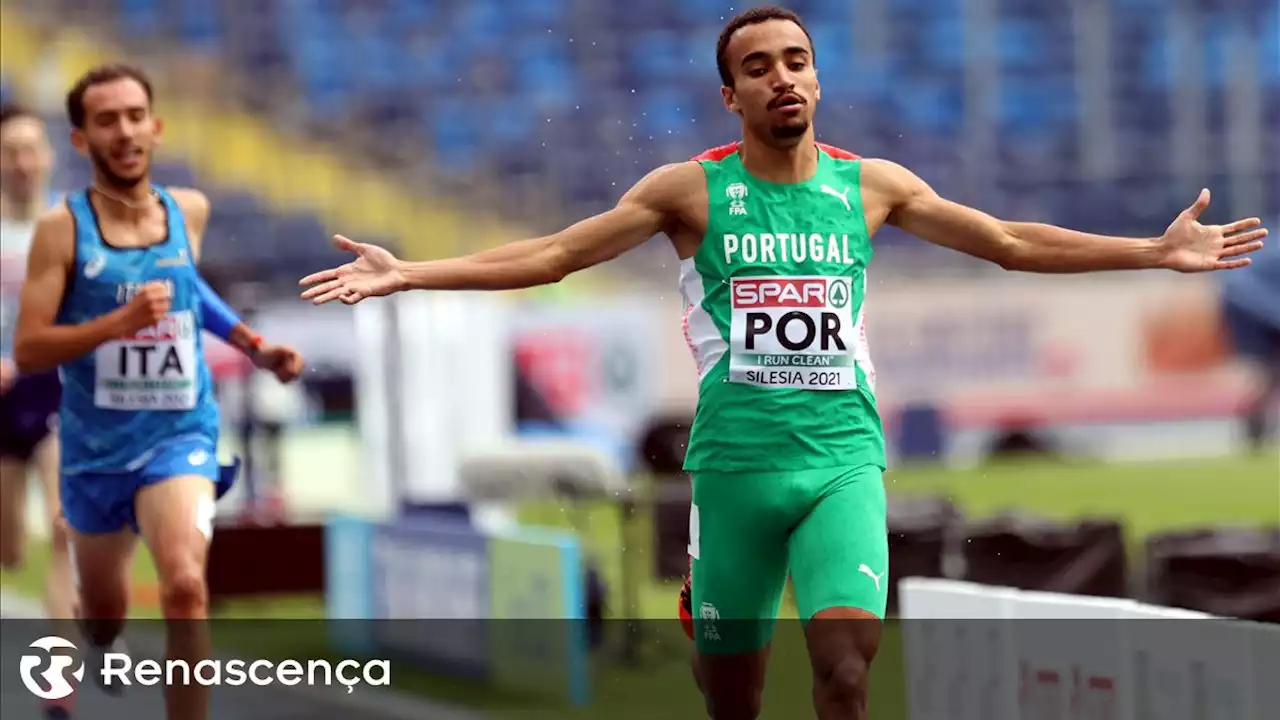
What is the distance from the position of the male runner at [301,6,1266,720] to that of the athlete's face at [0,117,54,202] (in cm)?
430

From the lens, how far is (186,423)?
6.95 meters

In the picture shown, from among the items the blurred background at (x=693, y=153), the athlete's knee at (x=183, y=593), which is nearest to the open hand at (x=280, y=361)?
the athlete's knee at (x=183, y=593)

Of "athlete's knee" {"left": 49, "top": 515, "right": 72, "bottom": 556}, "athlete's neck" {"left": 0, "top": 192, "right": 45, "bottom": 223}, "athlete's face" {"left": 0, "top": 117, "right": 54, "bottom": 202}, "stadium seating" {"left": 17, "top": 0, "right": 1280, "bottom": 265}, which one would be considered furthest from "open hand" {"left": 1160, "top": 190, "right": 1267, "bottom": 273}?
"stadium seating" {"left": 17, "top": 0, "right": 1280, "bottom": 265}

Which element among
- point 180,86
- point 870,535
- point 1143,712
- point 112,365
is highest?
point 180,86

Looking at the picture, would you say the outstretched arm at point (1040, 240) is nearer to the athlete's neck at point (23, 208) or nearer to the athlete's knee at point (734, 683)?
the athlete's knee at point (734, 683)

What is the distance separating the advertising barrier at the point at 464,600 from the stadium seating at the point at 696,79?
15471mm

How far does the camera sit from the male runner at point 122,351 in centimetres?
677

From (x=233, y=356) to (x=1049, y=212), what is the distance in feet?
37.8

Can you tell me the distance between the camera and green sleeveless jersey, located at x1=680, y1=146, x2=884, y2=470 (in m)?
5.19

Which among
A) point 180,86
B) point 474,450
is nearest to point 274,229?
point 180,86

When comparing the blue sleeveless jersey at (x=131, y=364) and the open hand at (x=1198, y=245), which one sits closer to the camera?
the open hand at (x=1198, y=245)

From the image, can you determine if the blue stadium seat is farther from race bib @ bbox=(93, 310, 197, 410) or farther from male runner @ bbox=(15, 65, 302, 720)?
race bib @ bbox=(93, 310, 197, 410)

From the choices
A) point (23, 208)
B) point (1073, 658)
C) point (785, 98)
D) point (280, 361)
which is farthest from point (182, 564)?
point (23, 208)

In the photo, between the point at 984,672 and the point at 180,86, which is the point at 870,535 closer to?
the point at 984,672
